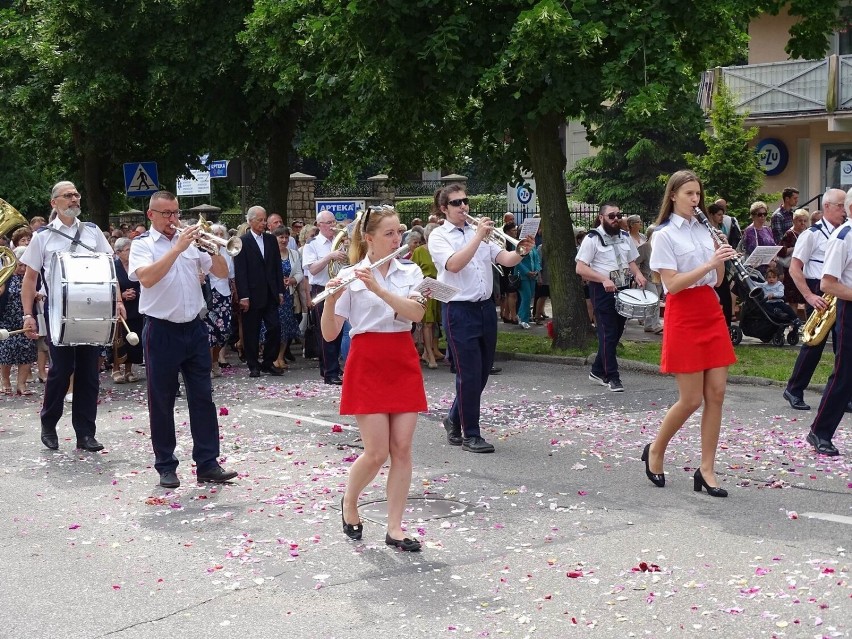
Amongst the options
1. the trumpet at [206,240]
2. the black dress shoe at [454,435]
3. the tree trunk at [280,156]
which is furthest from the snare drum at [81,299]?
the tree trunk at [280,156]

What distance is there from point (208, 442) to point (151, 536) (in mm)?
1488

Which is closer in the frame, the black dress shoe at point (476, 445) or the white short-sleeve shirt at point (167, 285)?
the white short-sleeve shirt at point (167, 285)

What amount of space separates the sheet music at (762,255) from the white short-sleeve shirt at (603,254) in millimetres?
3672

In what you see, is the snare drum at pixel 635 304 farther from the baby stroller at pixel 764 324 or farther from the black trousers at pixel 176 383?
the black trousers at pixel 176 383

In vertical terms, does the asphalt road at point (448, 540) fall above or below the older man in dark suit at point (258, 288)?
below

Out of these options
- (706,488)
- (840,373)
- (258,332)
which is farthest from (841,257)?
(258,332)

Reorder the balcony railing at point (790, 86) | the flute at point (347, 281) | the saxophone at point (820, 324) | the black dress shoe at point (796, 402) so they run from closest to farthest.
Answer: the flute at point (347, 281), the saxophone at point (820, 324), the black dress shoe at point (796, 402), the balcony railing at point (790, 86)

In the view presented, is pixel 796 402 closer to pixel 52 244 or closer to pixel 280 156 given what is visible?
pixel 52 244

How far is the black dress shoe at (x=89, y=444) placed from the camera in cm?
1017

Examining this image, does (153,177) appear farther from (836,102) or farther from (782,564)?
A: (782,564)

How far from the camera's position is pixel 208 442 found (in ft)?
A: 29.0

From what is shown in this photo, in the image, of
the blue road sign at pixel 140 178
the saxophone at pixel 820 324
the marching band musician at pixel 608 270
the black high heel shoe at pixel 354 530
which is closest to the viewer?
the black high heel shoe at pixel 354 530

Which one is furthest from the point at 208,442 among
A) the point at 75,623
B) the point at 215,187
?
the point at 215,187

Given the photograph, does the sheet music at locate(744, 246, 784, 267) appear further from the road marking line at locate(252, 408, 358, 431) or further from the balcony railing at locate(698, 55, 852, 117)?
the balcony railing at locate(698, 55, 852, 117)
